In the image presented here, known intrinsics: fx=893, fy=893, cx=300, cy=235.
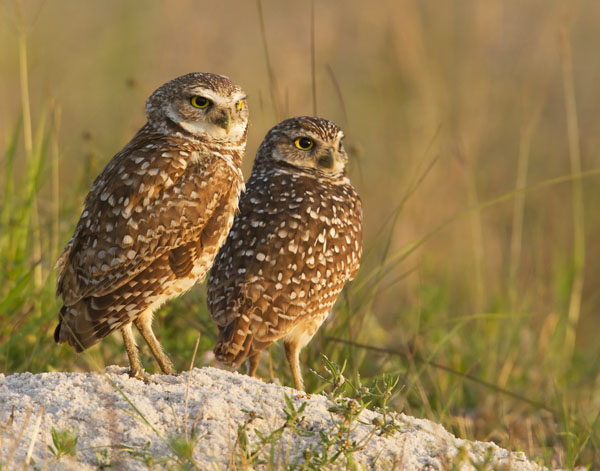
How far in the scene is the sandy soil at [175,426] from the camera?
3006 millimetres

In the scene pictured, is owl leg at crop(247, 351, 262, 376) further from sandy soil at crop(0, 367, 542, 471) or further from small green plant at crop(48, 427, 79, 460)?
small green plant at crop(48, 427, 79, 460)

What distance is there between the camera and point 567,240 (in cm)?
971

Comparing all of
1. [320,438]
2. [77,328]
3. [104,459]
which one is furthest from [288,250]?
[104,459]

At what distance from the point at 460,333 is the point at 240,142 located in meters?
2.58

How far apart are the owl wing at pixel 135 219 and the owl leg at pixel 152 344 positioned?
325mm

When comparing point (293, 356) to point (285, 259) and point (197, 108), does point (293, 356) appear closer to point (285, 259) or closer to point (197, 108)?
point (285, 259)

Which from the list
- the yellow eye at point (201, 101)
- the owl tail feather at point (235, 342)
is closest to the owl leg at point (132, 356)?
the owl tail feather at point (235, 342)

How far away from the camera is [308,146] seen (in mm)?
4906

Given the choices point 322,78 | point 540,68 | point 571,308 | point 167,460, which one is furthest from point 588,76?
point 167,460

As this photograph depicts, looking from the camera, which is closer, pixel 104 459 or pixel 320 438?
pixel 104 459

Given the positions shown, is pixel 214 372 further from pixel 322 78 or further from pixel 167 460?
pixel 322 78

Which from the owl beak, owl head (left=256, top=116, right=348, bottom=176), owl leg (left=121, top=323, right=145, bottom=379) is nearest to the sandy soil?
owl leg (left=121, top=323, right=145, bottom=379)

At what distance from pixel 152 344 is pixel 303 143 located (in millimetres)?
1467

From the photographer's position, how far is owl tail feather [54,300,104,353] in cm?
380
